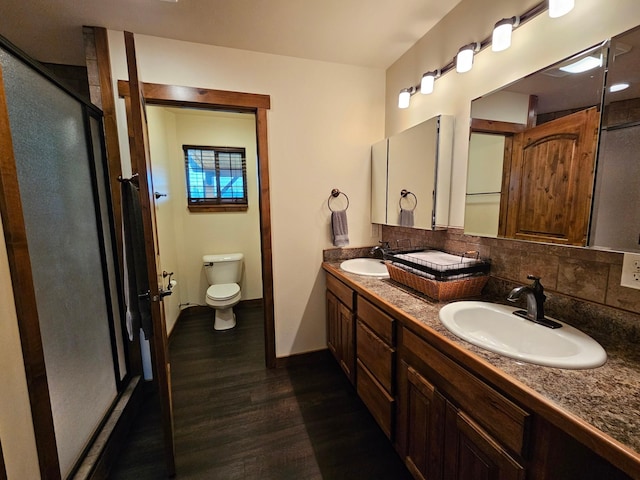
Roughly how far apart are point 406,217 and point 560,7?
1.19 meters

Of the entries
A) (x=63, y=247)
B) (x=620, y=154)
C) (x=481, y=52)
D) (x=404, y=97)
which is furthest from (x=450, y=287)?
(x=63, y=247)

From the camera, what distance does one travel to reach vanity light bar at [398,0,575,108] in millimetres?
1041

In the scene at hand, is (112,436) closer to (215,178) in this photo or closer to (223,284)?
(223,284)

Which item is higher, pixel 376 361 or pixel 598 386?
pixel 598 386

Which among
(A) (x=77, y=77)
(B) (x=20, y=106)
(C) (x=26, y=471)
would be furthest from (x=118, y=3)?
(C) (x=26, y=471)

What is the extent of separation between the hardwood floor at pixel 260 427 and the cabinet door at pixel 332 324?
19cm

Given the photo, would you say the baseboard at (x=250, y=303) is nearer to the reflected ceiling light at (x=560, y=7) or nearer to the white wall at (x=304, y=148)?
the white wall at (x=304, y=148)

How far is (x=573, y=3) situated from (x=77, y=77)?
3159 millimetres

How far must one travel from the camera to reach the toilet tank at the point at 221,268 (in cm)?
315

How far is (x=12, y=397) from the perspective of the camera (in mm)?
933

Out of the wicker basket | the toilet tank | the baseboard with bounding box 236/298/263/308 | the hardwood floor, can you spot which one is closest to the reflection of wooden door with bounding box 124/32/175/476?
the hardwood floor

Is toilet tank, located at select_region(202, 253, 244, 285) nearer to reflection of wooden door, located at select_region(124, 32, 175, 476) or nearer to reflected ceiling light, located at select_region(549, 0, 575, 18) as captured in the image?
reflection of wooden door, located at select_region(124, 32, 175, 476)

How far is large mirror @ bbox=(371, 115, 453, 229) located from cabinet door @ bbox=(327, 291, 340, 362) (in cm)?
76

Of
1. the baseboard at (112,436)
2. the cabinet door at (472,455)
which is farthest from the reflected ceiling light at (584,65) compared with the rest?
the baseboard at (112,436)
